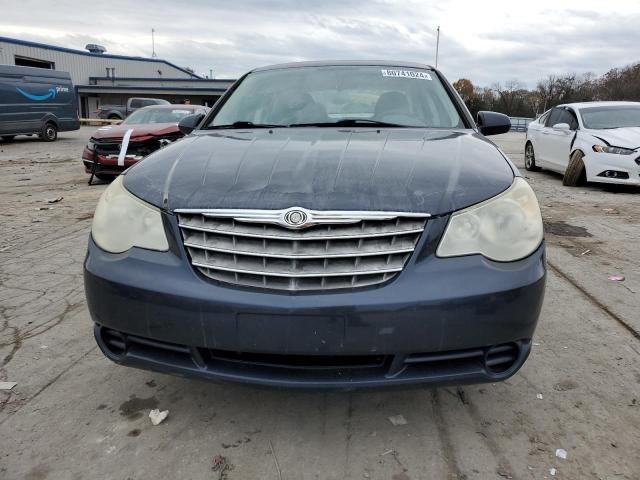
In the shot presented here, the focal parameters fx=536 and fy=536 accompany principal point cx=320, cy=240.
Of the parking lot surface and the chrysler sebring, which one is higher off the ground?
the chrysler sebring

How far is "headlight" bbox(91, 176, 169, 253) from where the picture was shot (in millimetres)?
2031

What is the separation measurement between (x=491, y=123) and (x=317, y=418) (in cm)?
242

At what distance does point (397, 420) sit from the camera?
2273mm

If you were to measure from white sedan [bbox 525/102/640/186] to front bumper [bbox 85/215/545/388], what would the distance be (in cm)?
745

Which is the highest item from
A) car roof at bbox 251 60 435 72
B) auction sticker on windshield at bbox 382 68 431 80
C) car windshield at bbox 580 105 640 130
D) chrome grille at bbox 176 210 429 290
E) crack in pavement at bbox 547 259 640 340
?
car roof at bbox 251 60 435 72

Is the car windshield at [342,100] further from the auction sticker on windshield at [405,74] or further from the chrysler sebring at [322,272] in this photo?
the chrysler sebring at [322,272]

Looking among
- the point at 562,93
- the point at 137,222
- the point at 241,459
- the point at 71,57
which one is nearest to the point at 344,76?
the point at 137,222

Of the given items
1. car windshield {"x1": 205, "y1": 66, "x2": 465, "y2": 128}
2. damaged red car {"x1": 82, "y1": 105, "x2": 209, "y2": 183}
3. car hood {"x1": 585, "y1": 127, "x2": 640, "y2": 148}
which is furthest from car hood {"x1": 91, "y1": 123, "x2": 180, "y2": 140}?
car hood {"x1": 585, "y1": 127, "x2": 640, "y2": 148}

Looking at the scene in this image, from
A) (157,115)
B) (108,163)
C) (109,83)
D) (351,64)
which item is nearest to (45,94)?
(157,115)

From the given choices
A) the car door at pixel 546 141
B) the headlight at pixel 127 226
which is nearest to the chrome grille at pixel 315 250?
the headlight at pixel 127 226

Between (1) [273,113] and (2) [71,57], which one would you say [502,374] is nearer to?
(1) [273,113]

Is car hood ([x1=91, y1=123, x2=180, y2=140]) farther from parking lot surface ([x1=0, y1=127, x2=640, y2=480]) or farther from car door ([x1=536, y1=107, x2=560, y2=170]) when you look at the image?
car door ([x1=536, y1=107, x2=560, y2=170])

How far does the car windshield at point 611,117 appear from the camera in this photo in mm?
8984

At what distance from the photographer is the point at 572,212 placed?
6.92m
